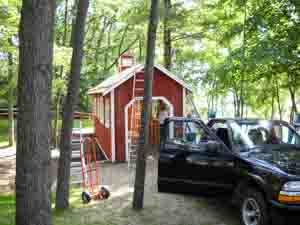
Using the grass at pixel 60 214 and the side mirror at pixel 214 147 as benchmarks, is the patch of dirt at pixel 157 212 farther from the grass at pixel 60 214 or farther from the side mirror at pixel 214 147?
the side mirror at pixel 214 147

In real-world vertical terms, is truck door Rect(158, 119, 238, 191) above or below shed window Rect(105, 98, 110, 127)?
below

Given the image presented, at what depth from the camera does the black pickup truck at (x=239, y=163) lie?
4.44 meters

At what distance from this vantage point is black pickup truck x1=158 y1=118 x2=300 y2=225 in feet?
14.6

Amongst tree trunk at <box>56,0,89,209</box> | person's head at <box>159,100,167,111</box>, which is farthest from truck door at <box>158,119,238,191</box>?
person's head at <box>159,100,167,111</box>

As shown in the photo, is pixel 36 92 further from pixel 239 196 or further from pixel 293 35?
pixel 293 35

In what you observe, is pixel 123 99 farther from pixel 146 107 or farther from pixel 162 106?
pixel 146 107

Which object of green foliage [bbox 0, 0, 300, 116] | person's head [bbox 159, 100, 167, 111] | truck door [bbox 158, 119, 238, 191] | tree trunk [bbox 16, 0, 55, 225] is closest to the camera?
tree trunk [bbox 16, 0, 55, 225]

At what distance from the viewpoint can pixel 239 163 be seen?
5156mm

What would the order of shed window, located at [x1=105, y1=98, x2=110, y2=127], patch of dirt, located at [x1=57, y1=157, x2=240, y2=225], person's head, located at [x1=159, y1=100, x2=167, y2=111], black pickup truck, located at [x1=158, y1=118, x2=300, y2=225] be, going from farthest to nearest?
person's head, located at [x1=159, y1=100, x2=167, y2=111] < shed window, located at [x1=105, y1=98, x2=110, y2=127] < patch of dirt, located at [x1=57, y1=157, x2=240, y2=225] < black pickup truck, located at [x1=158, y1=118, x2=300, y2=225]

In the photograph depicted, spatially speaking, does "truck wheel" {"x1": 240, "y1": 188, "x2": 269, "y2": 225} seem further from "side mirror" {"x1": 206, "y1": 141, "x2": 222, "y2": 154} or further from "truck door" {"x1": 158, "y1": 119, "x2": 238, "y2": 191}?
"side mirror" {"x1": 206, "y1": 141, "x2": 222, "y2": 154}

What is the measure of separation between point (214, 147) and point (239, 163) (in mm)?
460

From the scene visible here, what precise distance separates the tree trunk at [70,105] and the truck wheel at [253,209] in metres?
3.21

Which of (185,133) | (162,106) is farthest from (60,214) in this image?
(162,106)

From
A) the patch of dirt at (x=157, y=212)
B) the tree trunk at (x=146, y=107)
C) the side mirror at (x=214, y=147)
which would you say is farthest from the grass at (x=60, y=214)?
the side mirror at (x=214, y=147)
